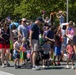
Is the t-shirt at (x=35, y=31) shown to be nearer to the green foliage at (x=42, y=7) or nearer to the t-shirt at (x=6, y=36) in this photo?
the t-shirt at (x=6, y=36)

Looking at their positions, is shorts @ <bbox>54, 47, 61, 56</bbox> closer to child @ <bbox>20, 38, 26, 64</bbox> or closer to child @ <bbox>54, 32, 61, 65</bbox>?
child @ <bbox>54, 32, 61, 65</bbox>

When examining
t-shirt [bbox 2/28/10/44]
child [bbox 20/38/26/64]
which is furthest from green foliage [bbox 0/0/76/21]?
child [bbox 20/38/26/64]

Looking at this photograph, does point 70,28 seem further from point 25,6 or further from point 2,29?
point 25,6

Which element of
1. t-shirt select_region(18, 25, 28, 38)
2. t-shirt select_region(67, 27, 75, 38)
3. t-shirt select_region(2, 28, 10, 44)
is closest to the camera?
t-shirt select_region(2, 28, 10, 44)

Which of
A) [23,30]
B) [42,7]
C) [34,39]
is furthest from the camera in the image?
[42,7]

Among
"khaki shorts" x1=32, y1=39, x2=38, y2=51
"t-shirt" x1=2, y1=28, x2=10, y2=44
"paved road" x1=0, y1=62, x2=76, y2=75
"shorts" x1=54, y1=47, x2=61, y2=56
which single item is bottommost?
"paved road" x1=0, y1=62, x2=76, y2=75

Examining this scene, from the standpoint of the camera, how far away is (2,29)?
1470 cm

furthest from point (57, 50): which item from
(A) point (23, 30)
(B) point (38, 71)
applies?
(B) point (38, 71)

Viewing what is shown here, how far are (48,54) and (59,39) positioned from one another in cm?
119

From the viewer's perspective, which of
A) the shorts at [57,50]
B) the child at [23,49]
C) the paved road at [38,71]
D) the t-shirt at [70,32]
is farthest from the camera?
the t-shirt at [70,32]

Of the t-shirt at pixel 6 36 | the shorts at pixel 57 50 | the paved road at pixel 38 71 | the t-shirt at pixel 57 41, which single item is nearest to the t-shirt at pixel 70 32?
the t-shirt at pixel 57 41

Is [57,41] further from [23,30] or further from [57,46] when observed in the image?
[23,30]

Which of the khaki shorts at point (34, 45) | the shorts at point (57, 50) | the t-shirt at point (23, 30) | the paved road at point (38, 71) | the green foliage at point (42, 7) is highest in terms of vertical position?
the green foliage at point (42, 7)

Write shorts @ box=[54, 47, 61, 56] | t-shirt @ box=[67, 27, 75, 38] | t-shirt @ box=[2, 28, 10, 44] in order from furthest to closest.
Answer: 1. t-shirt @ box=[67, 27, 75, 38]
2. shorts @ box=[54, 47, 61, 56]
3. t-shirt @ box=[2, 28, 10, 44]
